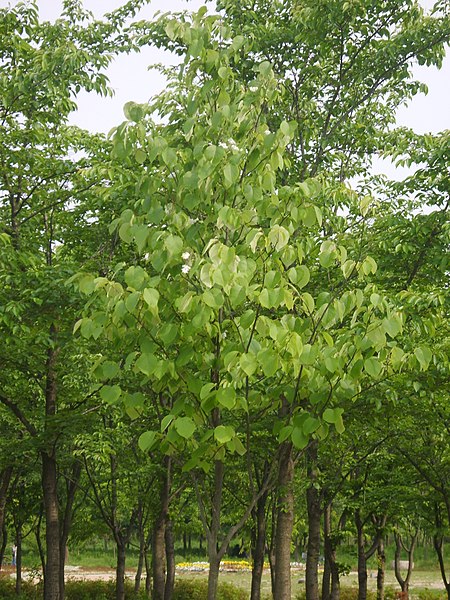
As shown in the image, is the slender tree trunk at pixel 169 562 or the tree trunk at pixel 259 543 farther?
the slender tree trunk at pixel 169 562

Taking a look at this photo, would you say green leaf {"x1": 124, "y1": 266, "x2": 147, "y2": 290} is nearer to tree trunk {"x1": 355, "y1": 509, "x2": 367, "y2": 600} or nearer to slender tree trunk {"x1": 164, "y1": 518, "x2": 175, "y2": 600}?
slender tree trunk {"x1": 164, "y1": 518, "x2": 175, "y2": 600}

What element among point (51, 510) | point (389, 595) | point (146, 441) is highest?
point (146, 441)

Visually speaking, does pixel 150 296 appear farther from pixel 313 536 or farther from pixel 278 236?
pixel 313 536

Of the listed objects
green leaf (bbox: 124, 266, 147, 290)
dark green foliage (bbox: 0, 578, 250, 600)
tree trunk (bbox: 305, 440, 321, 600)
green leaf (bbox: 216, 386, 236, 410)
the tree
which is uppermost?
the tree

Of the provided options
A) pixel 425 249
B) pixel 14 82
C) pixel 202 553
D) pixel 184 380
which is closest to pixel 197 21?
pixel 184 380

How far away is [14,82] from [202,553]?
56152 millimetres

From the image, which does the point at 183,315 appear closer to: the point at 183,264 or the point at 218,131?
the point at 183,264

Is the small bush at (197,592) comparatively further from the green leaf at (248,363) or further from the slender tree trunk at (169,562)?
the green leaf at (248,363)

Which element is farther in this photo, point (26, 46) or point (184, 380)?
point (26, 46)

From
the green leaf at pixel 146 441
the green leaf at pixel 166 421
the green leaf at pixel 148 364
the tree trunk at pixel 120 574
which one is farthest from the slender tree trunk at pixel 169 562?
the green leaf at pixel 148 364

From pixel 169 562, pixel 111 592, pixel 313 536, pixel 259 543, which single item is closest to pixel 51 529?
pixel 313 536

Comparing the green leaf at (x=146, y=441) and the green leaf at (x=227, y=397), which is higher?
the green leaf at (x=227, y=397)

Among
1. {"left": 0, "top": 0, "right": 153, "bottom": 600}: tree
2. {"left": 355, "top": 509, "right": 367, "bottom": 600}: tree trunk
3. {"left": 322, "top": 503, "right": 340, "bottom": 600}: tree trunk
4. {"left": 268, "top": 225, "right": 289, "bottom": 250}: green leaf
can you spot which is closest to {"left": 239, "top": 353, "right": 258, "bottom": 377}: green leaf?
{"left": 268, "top": 225, "right": 289, "bottom": 250}: green leaf

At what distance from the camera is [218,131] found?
5312mm
